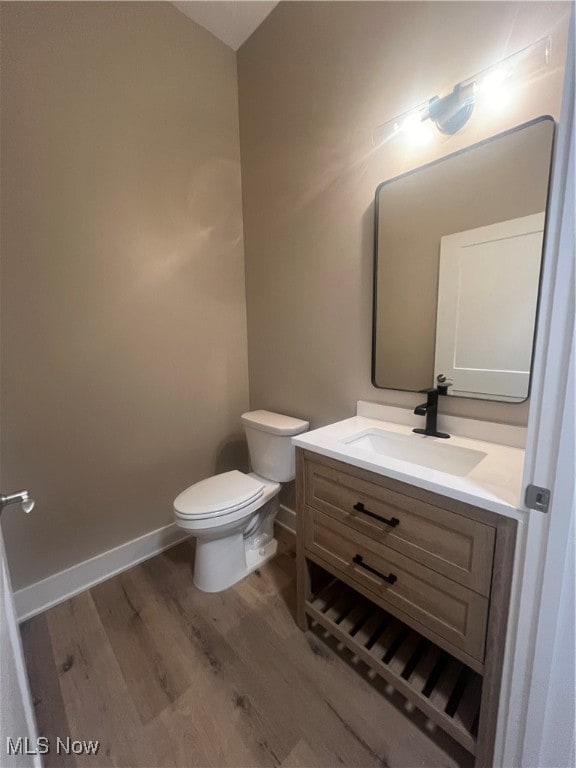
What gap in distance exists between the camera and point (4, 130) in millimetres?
1255

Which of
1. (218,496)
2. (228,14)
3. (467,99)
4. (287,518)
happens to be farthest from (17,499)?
(228,14)

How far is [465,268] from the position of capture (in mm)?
1198

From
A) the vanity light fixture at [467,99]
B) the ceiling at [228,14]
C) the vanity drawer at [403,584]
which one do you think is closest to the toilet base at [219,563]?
the vanity drawer at [403,584]

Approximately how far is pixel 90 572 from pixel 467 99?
2.59m

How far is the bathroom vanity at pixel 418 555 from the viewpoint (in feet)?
2.68

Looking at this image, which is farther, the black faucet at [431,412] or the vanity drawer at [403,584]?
the black faucet at [431,412]

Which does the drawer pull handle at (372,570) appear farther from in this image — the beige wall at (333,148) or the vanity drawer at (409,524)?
the beige wall at (333,148)

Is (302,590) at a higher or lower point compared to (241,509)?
lower

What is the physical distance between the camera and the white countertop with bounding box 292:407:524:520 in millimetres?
785

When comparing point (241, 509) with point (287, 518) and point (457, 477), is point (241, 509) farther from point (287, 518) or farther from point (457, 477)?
point (457, 477)

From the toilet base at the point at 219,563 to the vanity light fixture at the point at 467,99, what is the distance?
1.97 m

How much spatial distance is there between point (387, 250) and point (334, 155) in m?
0.57

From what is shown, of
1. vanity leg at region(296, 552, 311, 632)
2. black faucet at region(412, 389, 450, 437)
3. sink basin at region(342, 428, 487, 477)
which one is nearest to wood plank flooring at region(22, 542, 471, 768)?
vanity leg at region(296, 552, 311, 632)

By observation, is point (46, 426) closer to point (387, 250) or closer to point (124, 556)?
point (124, 556)
